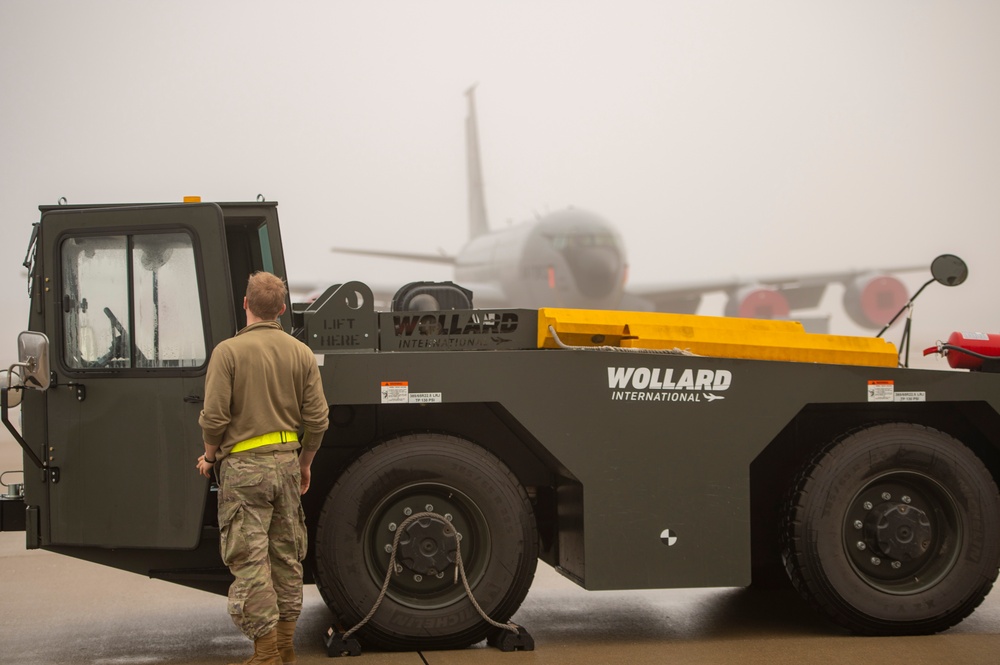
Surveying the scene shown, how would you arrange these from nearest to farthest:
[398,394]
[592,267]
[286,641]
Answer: [286,641], [398,394], [592,267]

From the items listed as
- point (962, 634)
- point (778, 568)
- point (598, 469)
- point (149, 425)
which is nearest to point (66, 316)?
point (149, 425)

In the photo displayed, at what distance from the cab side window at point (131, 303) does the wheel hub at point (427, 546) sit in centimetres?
118

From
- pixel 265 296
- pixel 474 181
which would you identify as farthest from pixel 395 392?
pixel 474 181

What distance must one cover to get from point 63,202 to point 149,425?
3.58 ft

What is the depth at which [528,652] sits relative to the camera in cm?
506

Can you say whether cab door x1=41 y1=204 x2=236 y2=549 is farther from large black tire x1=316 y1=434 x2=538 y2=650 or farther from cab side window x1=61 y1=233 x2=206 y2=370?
large black tire x1=316 y1=434 x2=538 y2=650

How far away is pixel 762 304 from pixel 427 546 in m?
26.7

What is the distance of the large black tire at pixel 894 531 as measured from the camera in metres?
5.24

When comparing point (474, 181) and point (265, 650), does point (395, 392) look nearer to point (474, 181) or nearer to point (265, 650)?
point (265, 650)

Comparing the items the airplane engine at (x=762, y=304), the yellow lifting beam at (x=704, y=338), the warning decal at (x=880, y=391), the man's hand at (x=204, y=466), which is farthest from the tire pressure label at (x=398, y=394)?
the airplane engine at (x=762, y=304)

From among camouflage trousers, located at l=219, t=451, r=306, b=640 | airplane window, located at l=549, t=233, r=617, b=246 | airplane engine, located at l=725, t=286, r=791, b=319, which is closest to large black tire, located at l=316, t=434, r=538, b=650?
camouflage trousers, located at l=219, t=451, r=306, b=640

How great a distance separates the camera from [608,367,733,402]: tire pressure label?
5129 mm

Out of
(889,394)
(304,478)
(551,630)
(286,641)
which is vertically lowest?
(551,630)

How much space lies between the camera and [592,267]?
100 ft
